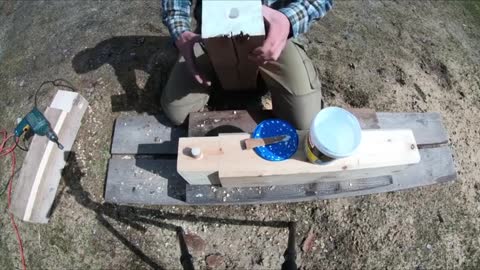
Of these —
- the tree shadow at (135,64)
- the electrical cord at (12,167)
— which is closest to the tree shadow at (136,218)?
the electrical cord at (12,167)

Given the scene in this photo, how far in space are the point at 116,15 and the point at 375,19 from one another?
210 cm

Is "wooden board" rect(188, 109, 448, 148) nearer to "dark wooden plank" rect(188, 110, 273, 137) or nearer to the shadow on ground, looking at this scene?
"dark wooden plank" rect(188, 110, 273, 137)

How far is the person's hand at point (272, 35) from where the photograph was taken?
1.78 meters

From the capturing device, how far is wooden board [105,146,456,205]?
7.19 feet

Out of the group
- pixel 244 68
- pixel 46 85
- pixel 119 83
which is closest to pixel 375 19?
pixel 244 68

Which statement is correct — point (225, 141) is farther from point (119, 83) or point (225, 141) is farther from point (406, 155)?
point (119, 83)

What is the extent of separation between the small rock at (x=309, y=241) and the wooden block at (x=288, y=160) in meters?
0.60

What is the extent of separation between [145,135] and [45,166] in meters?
0.65

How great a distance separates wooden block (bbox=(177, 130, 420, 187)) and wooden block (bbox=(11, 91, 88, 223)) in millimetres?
996

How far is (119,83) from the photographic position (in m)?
2.77

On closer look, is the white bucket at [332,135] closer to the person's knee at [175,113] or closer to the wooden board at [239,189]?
the wooden board at [239,189]

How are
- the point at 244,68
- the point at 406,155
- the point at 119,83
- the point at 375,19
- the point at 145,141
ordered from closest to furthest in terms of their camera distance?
the point at 406,155 < the point at 244,68 < the point at 145,141 < the point at 119,83 < the point at 375,19

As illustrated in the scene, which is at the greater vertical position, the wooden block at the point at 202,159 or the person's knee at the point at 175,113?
the wooden block at the point at 202,159

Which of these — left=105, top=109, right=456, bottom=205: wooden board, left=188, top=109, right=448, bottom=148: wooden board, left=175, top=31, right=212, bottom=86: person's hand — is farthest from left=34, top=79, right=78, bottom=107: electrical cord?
left=175, top=31, right=212, bottom=86: person's hand
